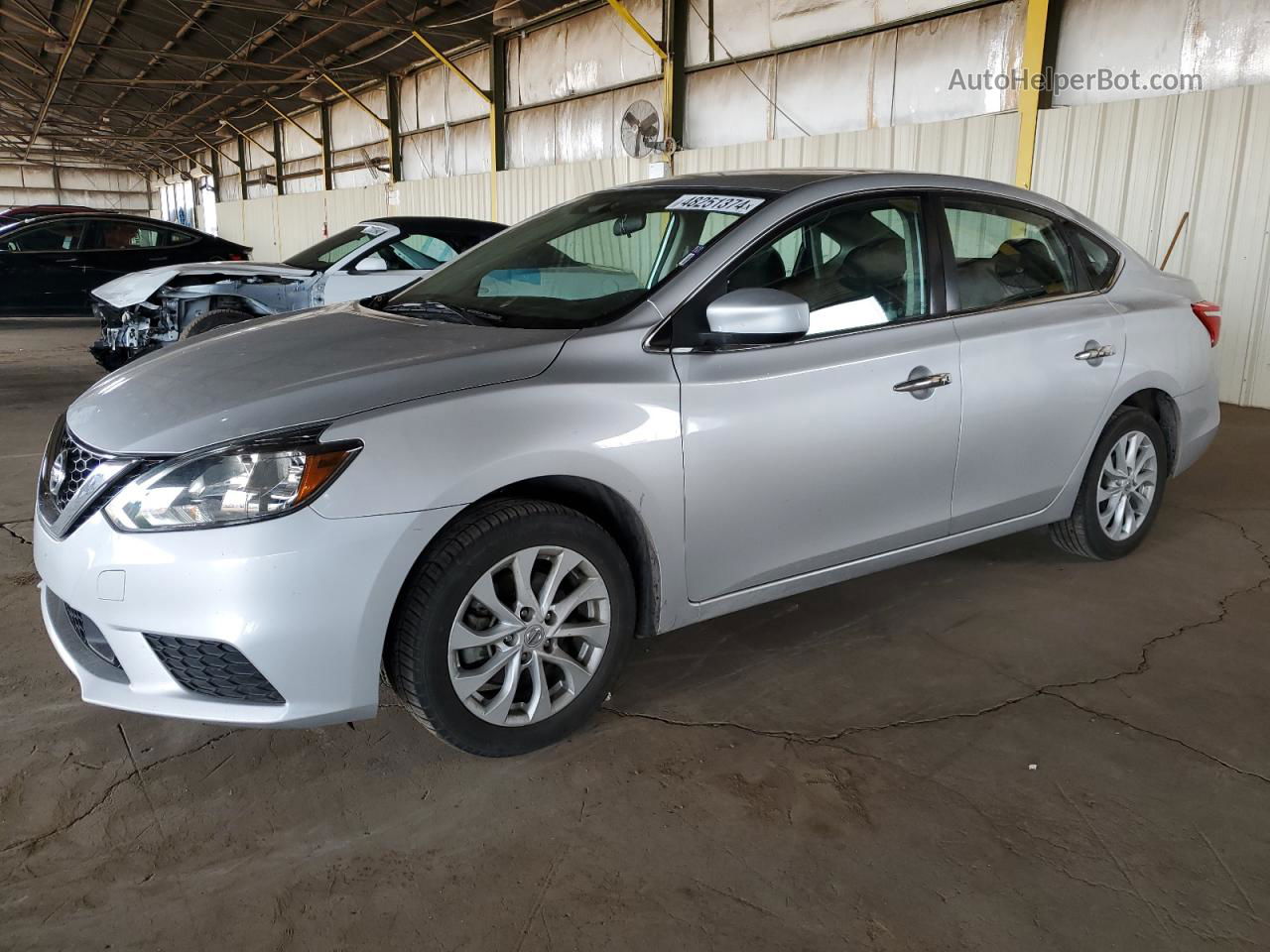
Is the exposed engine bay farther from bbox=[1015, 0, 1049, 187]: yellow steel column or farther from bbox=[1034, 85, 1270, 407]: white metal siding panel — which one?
bbox=[1034, 85, 1270, 407]: white metal siding panel

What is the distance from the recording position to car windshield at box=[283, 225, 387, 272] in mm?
7441

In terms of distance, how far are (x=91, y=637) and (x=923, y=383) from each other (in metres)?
2.35

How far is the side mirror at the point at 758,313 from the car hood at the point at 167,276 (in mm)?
5541

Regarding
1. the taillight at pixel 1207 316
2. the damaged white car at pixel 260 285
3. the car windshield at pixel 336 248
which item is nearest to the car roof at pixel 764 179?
the taillight at pixel 1207 316

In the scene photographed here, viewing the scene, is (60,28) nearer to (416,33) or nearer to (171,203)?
(416,33)

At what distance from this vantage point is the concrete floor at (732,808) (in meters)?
1.93

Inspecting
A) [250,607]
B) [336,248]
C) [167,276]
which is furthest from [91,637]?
[336,248]

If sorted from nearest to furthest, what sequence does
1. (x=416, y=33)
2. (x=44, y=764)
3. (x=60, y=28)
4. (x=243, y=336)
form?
(x=44, y=764) → (x=243, y=336) → (x=416, y=33) → (x=60, y=28)

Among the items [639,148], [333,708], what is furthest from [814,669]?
[639,148]

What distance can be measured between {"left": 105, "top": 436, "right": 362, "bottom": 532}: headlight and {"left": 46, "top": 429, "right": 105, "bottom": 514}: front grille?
236 mm

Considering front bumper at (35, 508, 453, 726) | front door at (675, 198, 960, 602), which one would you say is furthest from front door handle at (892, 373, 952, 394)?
front bumper at (35, 508, 453, 726)

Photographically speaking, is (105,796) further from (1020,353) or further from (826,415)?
(1020,353)

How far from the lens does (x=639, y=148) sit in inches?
474

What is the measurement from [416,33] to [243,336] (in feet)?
44.9
